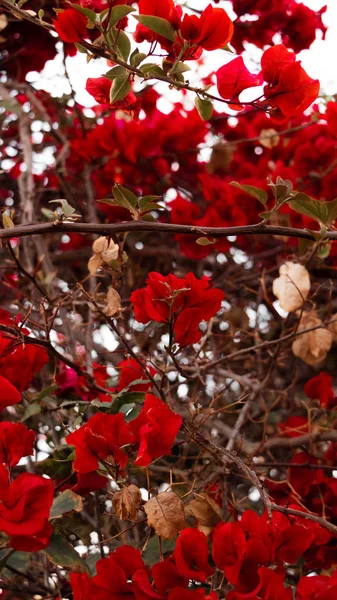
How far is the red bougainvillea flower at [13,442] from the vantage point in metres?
0.62

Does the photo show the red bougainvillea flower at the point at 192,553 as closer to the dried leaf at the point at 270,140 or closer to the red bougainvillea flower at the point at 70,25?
the red bougainvillea flower at the point at 70,25

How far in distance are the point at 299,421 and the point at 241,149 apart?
76 cm

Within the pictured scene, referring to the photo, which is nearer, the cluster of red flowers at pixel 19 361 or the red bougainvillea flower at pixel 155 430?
the red bougainvillea flower at pixel 155 430

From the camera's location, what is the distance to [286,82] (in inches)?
24.9

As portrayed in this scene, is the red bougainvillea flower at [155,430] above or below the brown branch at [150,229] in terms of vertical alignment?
below

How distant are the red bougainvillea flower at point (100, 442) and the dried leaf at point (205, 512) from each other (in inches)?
7.0

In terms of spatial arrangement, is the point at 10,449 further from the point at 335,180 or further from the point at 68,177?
the point at 68,177

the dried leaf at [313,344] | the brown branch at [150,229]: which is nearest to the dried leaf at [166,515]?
the brown branch at [150,229]

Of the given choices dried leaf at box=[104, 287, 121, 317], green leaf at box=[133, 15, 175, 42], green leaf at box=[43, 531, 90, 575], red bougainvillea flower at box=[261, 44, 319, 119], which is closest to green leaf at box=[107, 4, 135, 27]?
green leaf at box=[133, 15, 175, 42]

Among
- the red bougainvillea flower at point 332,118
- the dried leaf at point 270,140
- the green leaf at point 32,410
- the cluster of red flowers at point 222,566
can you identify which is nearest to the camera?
the cluster of red flowers at point 222,566

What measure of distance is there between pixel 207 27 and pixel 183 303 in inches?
9.6

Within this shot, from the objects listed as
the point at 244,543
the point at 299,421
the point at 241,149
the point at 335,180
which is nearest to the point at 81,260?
the point at 241,149

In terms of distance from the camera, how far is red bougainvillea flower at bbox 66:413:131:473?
602 millimetres

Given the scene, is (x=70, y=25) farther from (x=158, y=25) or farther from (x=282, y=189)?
(x=282, y=189)
